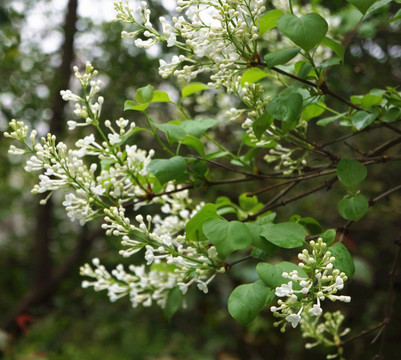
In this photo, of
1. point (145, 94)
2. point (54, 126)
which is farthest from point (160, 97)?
point (54, 126)

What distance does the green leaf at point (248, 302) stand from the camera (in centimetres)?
73

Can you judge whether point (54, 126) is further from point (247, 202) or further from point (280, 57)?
point (280, 57)

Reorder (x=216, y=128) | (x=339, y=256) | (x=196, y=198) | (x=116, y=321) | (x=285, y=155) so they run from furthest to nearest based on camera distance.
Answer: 1. (x=116, y=321)
2. (x=196, y=198)
3. (x=216, y=128)
4. (x=285, y=155)
5. (x=339, y=256)

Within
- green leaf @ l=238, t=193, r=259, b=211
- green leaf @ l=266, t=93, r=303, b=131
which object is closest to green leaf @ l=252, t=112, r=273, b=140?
green leaf @ l=266, t=93, r=303, b=131

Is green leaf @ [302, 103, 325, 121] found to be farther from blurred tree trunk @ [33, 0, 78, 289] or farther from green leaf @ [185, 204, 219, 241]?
blurred tree trunk @ [33, 0, 78, 289]

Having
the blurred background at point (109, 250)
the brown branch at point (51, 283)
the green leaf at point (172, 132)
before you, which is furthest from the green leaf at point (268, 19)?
the brown branch at point (51, 283)

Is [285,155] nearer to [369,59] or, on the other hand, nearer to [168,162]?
[168,162]

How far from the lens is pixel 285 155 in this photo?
105cm

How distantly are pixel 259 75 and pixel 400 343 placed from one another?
6.40ft

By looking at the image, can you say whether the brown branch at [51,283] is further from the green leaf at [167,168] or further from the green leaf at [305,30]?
the green leaf at [305,30]

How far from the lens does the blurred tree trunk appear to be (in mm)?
3166

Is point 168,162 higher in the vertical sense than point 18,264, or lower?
higher

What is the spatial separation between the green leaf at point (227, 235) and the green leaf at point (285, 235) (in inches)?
1.2

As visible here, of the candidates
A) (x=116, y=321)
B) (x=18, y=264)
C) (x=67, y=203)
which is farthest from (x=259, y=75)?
(x=18, y=264)
